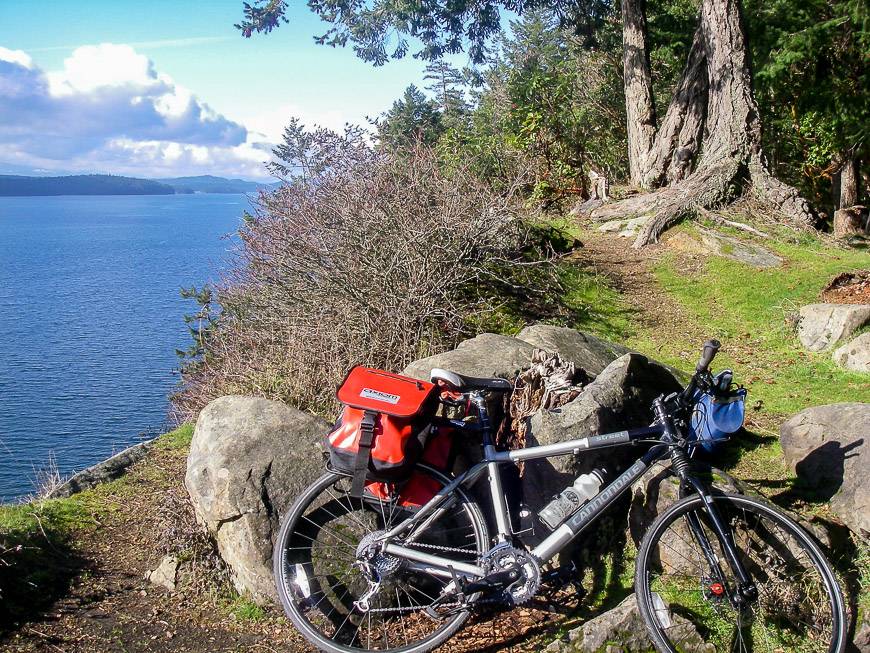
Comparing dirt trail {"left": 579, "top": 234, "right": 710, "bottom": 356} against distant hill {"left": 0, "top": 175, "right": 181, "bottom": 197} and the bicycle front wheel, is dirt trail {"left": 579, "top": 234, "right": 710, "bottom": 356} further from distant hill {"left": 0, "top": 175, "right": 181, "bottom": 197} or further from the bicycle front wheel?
distant hill {"left": 0, "top": 175, "right": 181, "bottom": 197}

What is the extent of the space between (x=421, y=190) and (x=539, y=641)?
243 inches

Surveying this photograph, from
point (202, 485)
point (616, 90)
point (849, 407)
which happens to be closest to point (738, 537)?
point (849, 407)

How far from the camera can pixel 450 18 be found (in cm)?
1881

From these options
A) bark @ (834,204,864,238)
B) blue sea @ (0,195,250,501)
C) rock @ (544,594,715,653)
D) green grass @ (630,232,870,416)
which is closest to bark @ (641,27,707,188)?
bark @ (834,204,864,238)

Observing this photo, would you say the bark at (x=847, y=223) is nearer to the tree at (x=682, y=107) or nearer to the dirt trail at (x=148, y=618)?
the tree at (x=682, y=107)

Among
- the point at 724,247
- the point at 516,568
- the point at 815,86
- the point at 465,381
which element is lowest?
the point at 516,568

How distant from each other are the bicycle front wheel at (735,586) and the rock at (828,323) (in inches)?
210

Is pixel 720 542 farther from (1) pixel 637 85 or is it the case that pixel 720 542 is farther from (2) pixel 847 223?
(1) pixel 637 85

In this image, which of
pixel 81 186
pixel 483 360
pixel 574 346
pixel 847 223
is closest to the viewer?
pixel 483 360

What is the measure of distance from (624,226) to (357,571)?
464 inches

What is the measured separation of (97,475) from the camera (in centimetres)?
802

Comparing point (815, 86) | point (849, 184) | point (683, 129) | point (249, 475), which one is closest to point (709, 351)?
point (249, 475)

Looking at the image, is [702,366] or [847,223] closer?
[702,366]

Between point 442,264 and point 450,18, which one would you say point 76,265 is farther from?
point 442,264
